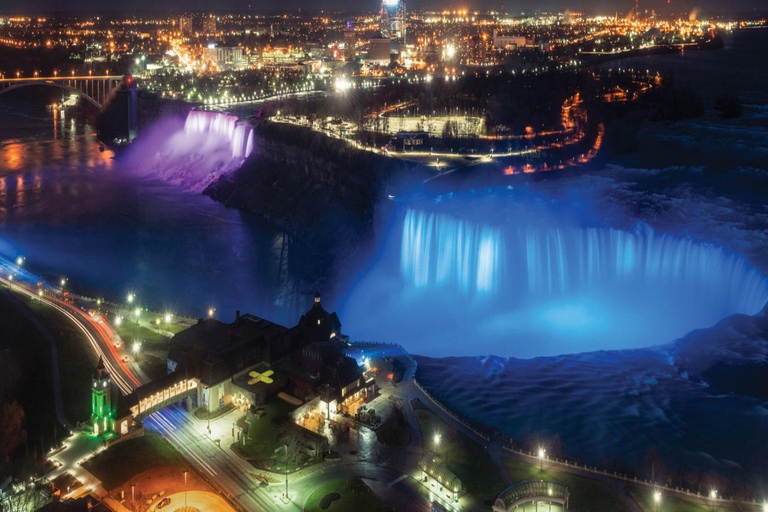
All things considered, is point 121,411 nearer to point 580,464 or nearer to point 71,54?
point 580,464

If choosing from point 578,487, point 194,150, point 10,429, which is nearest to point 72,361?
point 10,429

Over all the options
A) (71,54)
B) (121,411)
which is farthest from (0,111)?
(121,411)

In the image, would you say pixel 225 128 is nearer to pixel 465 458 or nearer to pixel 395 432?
pixel 395 432

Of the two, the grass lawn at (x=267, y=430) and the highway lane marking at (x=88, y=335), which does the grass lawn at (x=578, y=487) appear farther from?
the highway lane marking at (x=88, y=335)

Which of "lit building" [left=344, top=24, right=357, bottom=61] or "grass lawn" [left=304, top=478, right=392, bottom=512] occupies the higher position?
"lit building" [left=344, top=24, right=357, bottom=61]

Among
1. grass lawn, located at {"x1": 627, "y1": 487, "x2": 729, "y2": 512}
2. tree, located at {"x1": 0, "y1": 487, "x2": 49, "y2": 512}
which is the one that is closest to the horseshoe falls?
grass lawn, located at {"x1": 627, "y1": 487, "x2": 729, "y2": 512}

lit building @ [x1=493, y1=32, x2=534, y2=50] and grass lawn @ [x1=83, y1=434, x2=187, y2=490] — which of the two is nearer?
grass lawn @ [x1=83, y1=434, x2=187, y2=490]

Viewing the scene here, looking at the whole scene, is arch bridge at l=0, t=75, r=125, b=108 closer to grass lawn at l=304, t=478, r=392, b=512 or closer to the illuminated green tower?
the illuminated green tower
